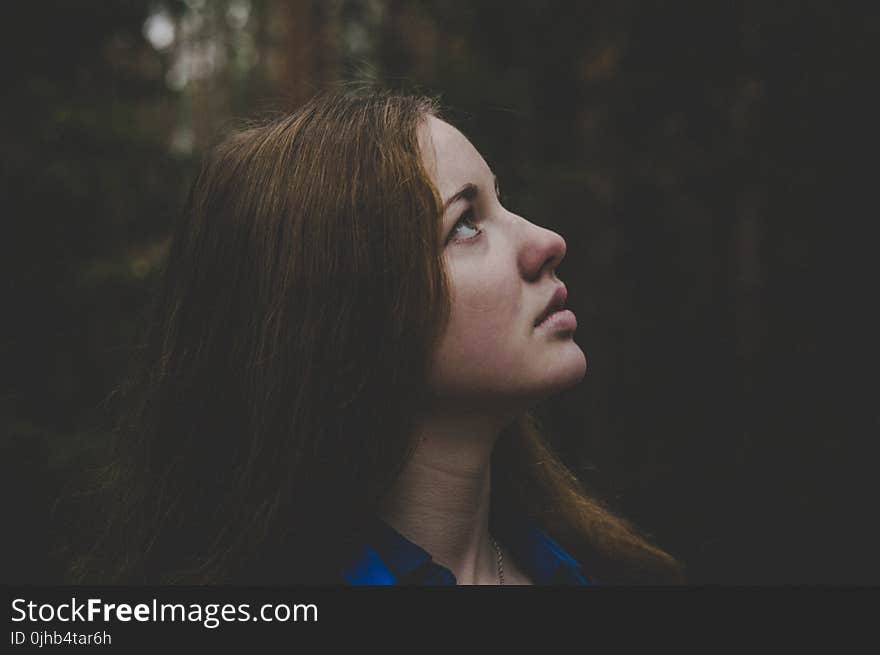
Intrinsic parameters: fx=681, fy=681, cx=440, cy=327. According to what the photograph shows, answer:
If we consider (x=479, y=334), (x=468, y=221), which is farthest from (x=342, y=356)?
(x=468, y=221)

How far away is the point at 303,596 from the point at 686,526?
4.04 meters

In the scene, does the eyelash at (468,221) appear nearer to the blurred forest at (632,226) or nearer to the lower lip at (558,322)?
the lower lip at (558,322)

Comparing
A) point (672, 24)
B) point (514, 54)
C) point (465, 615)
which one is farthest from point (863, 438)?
point (465, 615)

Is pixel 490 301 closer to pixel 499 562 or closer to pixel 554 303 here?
pixel 554 303

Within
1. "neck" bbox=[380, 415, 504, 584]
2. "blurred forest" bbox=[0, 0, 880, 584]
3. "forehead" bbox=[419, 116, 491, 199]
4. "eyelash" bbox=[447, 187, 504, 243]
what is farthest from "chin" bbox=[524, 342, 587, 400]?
"blurred forest" bbox=[0, 0, 880, 584]

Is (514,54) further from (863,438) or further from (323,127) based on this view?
(323,127)

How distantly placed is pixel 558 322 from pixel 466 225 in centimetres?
28

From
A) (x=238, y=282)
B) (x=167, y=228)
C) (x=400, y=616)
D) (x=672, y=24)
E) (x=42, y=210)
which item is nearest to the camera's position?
(x=400, y=616)

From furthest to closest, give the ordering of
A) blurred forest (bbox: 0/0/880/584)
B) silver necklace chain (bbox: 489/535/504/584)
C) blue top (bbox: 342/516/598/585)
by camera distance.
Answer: blurred forest (bbox: 0/0/880/584) < silver necklace chain (bbox: 489/535/504/584) < blue top (bbox: 342/516/598/585)

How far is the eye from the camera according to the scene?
139cm

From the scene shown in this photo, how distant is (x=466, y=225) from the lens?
1.42m

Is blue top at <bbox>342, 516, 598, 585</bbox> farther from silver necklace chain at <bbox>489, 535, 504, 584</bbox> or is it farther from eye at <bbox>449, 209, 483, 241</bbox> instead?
eye at <bbox>449, 209, 483, 241</bbox>

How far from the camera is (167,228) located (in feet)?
11.7

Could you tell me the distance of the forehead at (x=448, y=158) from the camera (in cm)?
140
